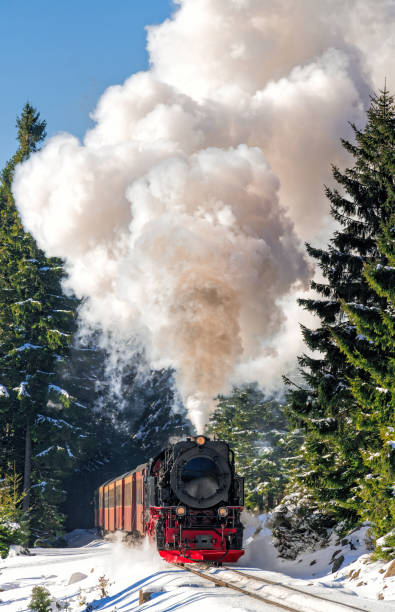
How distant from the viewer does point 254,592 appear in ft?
36.9

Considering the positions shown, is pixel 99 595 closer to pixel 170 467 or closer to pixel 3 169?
pixel 170 467

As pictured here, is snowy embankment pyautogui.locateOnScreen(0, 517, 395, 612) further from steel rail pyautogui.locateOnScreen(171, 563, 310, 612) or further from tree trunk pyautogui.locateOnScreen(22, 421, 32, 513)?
tree trunk pyautogui.locateOnScreen(22, 421, 32, 513)

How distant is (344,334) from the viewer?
16.5 m

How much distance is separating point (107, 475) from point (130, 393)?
12.3 metres

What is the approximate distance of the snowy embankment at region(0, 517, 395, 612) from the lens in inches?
417

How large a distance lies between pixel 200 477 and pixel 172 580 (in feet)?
12.0

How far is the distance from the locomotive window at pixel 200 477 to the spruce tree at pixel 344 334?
2.73 metres

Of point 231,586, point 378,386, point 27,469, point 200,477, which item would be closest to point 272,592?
point 231,586

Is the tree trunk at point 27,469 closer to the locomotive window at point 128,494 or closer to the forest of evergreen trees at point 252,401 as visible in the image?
the forest of evergreen trees at point 252,401

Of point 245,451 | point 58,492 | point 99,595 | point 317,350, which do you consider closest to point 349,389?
point 317,350

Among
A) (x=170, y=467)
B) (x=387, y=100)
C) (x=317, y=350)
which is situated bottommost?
(x=170, y=467)

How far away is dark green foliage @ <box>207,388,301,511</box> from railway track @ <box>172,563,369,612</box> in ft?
65.5

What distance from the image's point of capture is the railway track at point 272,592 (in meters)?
9.21

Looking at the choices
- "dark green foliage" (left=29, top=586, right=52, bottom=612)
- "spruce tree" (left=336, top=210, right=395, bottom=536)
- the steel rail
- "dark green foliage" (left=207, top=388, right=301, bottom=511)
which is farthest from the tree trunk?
"spruce tree" (left=336, top=210, right=395, bottom=536)
